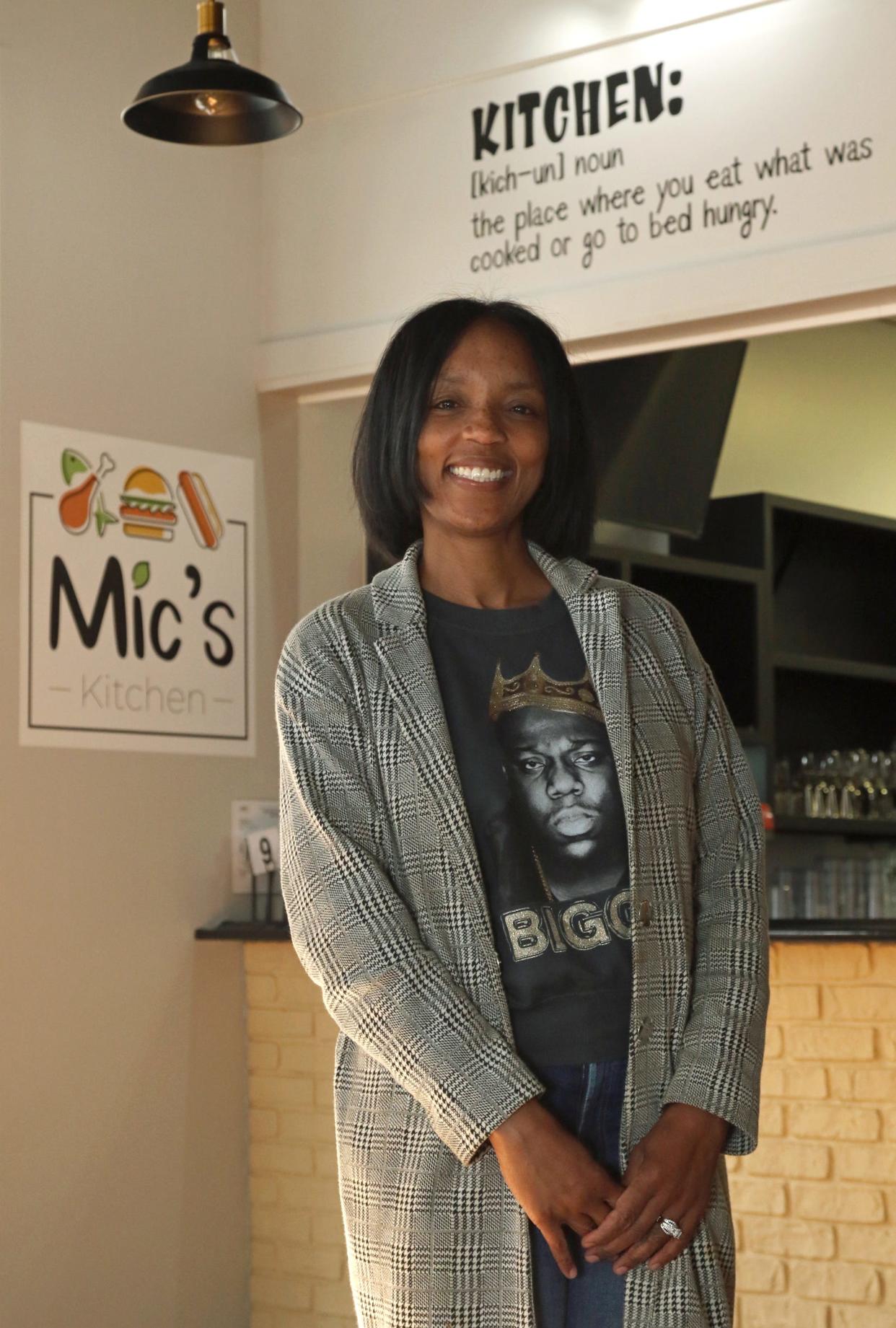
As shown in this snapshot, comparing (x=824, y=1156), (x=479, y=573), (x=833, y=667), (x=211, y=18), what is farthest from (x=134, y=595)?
(x=833, y=667)

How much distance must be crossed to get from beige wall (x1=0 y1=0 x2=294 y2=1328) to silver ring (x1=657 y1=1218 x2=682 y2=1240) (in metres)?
2.34

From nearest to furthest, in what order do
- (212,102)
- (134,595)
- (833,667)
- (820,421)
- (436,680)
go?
(436,680) < (212,102) < (134,595) < (833,667) < (820,421)

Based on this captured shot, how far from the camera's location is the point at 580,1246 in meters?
1.61

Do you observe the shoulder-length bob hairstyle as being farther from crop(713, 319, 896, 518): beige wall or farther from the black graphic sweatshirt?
crop(713, 319, 896, 518): beige wall

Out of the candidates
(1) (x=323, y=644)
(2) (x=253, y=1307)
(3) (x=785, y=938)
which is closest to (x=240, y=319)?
(3) (x=785, y=938)

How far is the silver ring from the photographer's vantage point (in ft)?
5.20

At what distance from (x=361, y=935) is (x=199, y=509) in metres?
2.65

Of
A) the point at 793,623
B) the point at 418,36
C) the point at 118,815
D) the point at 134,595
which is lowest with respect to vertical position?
the point at 118,815

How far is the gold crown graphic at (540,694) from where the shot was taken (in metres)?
1.75

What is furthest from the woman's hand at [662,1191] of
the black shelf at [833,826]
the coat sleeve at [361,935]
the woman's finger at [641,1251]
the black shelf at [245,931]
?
the black shelf at [833,826]

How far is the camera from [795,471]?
6500 mm

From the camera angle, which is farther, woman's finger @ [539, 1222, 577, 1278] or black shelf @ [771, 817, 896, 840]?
black shelf @ [771, 817, 896, 840]

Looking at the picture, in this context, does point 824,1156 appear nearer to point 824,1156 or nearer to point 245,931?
point 824,1156

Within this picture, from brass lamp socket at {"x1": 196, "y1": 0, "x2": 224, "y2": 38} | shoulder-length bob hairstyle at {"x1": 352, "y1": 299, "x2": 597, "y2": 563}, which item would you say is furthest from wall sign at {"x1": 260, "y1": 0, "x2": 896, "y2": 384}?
shoulder-length bob hairstyle at {"x1": 352, "y1": 299, "x2": 597, "y2": 563}
